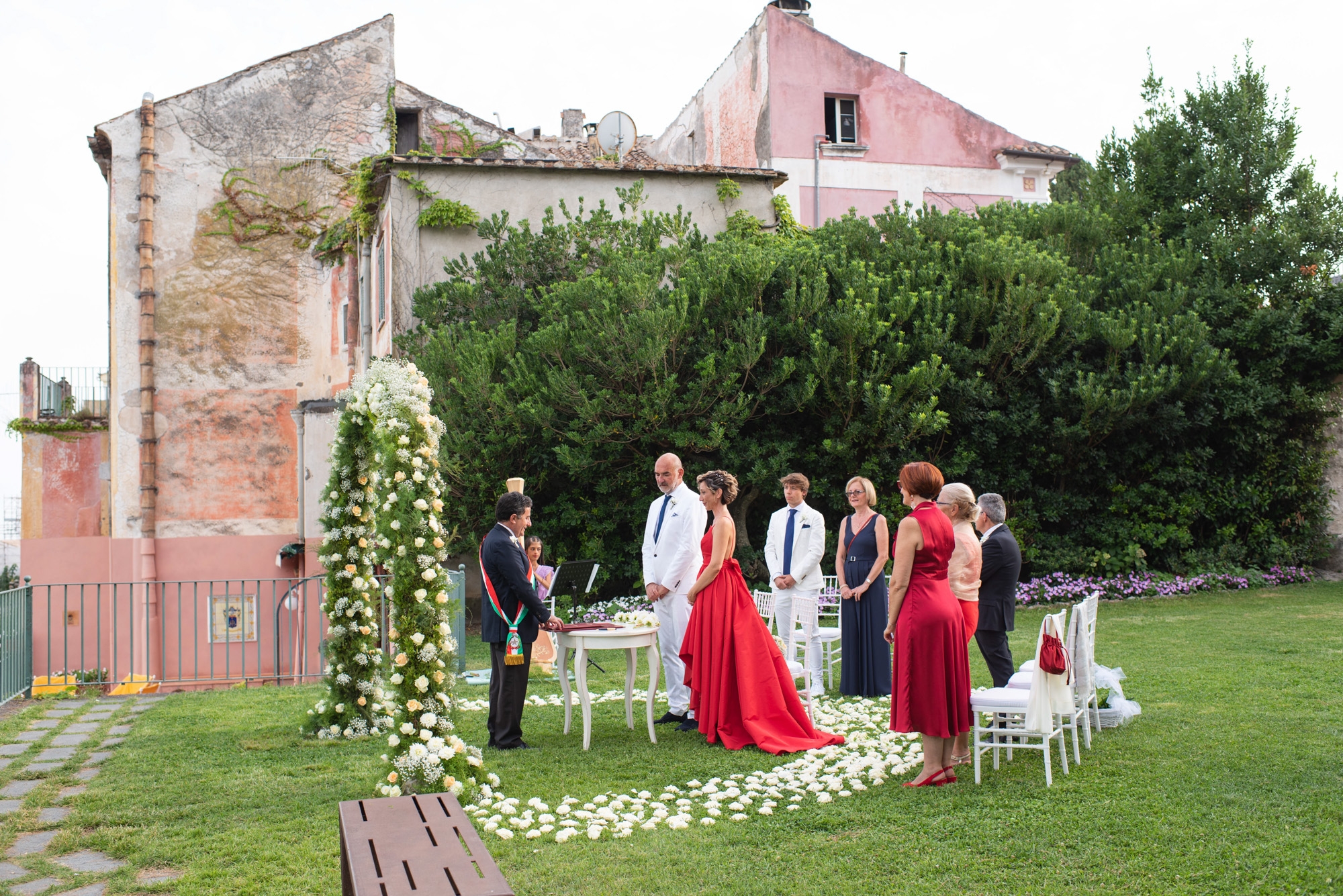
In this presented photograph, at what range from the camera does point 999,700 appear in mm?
6133

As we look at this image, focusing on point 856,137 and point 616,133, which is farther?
point 856,137

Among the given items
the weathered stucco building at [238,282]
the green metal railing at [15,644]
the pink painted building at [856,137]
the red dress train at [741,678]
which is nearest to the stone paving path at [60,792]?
the green metal railing at [15,644]

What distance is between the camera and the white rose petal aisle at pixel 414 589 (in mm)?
5941

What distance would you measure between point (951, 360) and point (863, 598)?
844 cm

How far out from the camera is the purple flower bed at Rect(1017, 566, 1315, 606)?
1678cm

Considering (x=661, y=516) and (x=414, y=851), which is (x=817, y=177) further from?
(x=414, y=851)

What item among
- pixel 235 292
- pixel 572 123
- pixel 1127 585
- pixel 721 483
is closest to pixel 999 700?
pixel 721 483

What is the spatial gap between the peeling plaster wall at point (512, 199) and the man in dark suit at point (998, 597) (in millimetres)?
12132

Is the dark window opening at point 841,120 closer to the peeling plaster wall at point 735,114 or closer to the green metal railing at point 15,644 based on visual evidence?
the peeling plaster wall at point 735,114

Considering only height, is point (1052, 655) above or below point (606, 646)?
above

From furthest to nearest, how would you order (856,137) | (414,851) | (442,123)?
(856,137) < (442,123) < (414,851)

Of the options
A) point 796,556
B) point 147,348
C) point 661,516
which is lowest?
point 796,556

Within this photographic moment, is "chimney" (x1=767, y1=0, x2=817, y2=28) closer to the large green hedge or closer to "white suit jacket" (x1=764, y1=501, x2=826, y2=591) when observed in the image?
the large green hedge

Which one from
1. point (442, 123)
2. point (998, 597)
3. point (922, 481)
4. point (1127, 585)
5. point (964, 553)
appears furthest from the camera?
point (442, 123)
